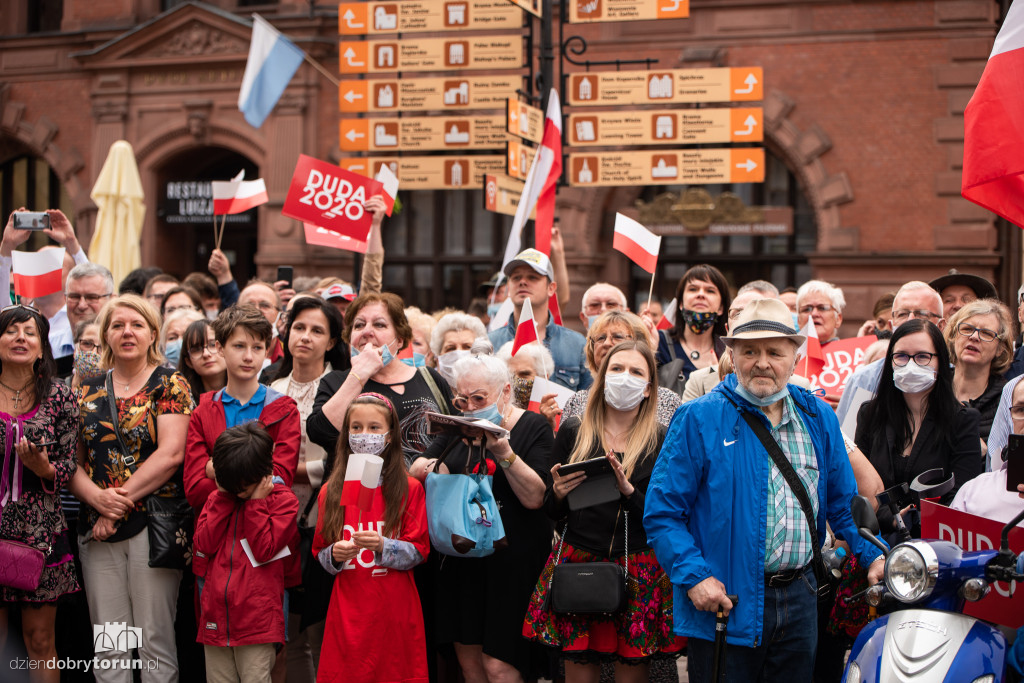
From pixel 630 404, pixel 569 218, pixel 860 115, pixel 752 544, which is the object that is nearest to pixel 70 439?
pixel 630 404

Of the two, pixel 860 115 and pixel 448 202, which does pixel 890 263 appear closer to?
pixel 860 115

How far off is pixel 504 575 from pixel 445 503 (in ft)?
1.60

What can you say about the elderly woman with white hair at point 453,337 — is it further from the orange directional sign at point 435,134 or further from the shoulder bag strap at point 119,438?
the orange directional sign at point 435,134

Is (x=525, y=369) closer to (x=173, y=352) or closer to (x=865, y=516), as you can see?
(x=173, y=352)

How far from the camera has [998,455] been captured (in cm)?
432

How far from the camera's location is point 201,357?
5695 millimetres

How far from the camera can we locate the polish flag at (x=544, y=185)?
7980mm

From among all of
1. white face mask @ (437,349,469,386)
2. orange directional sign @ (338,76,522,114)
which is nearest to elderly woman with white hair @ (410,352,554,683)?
white face mask @ (437,349,469,386)

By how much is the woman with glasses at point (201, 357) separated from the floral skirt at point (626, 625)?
236 cm

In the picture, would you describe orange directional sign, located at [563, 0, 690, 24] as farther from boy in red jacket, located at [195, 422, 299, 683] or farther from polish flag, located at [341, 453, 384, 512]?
polish flag, located at [341, 453, 384, 512]

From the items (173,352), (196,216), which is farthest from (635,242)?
(196,216)

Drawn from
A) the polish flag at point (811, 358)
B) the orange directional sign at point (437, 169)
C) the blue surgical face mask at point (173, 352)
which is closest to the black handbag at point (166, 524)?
the blue surgical face mask at point (173, 352)

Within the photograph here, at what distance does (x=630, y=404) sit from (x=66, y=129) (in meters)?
16.9

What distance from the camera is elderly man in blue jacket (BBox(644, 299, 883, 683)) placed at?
3727mm
